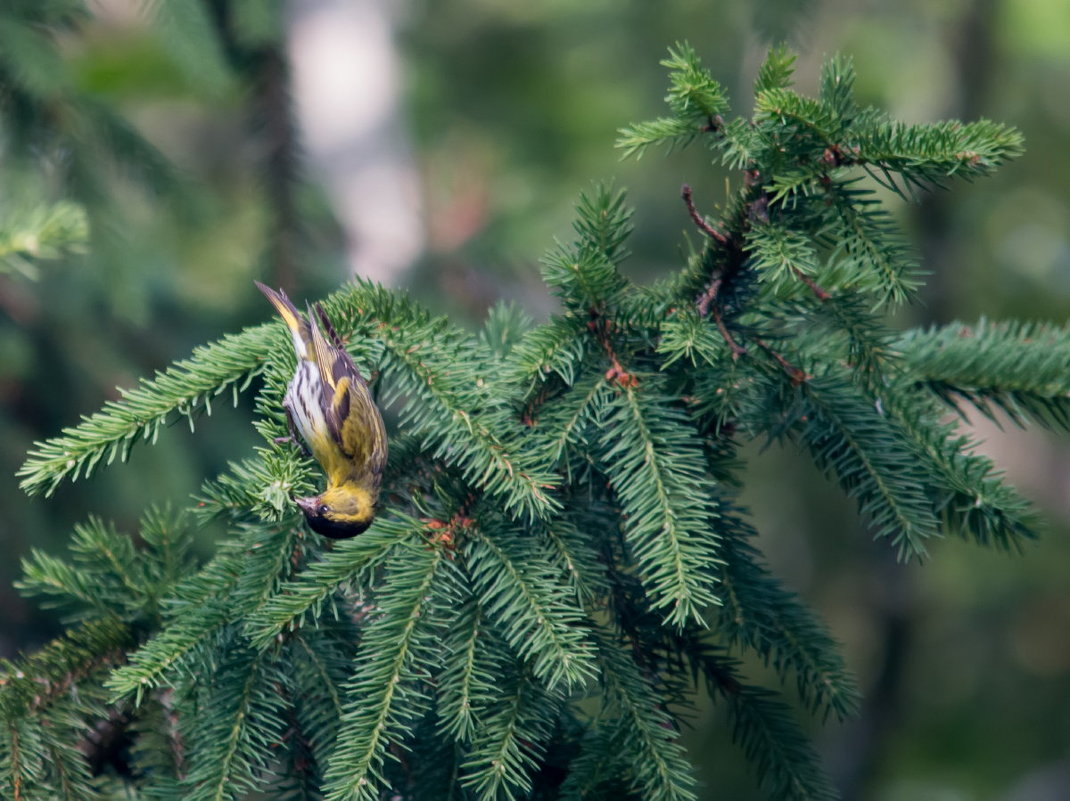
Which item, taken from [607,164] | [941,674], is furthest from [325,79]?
[941,674]

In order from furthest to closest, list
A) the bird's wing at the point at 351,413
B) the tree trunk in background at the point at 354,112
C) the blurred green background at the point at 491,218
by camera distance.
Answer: the tree trunk in background at the point at 354,112, the blurred green background at the point at 491,218, the bird's wing at the point at 351,413

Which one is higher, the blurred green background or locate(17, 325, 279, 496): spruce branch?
the blurred green background

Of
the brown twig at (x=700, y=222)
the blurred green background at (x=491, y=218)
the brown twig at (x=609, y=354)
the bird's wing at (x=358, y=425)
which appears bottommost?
the bird's wing at (x=358, y=425)

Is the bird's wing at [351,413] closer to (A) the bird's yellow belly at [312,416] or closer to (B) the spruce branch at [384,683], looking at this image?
(A) the bird's yellow belly at [312,416]

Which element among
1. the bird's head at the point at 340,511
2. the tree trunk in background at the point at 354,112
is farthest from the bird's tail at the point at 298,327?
the tree trunk in background at the point at 354,112

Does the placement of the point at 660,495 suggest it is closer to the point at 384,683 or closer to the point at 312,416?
the point at 384,683

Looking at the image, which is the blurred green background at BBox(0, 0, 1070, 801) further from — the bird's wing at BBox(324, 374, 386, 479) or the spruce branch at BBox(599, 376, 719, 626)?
the bird's wing at BBox(324, 374, 386, 479)

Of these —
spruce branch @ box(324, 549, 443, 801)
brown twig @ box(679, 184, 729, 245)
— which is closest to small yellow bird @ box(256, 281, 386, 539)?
spruce branch @ box(324, 549, 443, 801)

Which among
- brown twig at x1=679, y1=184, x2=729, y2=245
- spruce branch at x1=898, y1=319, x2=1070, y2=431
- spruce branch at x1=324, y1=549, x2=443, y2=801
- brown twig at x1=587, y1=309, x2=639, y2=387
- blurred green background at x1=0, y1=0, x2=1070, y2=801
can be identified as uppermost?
blurred green background at x1=0, y1=0, x2=1070, y2=801
